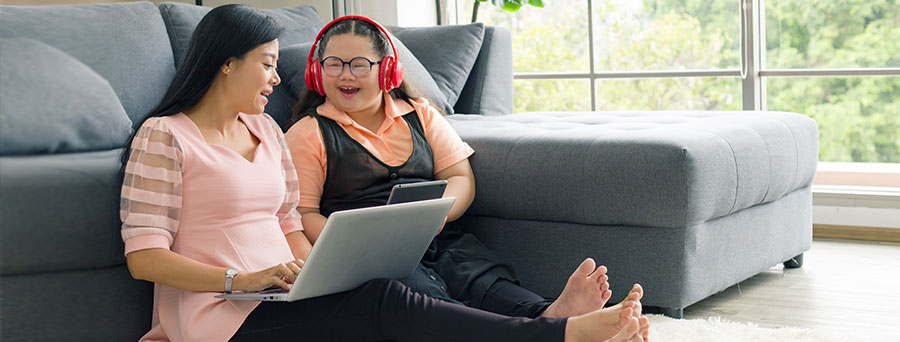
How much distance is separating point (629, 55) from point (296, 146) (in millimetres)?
2431

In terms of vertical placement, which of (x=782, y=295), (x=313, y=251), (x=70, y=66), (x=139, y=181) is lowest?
(x=782, y=295)

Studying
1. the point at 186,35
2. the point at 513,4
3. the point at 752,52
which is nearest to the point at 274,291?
the point at 186,35

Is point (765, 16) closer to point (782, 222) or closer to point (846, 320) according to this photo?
point (782, 222)

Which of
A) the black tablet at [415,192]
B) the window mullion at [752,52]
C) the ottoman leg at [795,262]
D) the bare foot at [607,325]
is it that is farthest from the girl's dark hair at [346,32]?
the window mullion at [752,52]

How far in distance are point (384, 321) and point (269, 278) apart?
0.21 m

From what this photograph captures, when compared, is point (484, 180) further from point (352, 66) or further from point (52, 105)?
point (52, 105)

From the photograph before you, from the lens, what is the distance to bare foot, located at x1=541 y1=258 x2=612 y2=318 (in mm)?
1739

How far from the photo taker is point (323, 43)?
84.2 inches

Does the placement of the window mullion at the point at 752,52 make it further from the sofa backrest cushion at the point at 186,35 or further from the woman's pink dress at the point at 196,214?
the woman's pink dress at the point at 196,214

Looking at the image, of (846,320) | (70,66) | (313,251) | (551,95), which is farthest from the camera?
(551,95)

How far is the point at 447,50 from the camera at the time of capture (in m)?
3.14

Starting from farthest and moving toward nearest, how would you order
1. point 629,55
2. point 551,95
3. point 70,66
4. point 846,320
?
point 551,95 < point 629,55 < point 846,320 < point 70,66

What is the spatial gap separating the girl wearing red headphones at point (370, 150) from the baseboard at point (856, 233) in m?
1.87

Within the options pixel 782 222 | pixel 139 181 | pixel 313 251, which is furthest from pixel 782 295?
pixel 139 181
